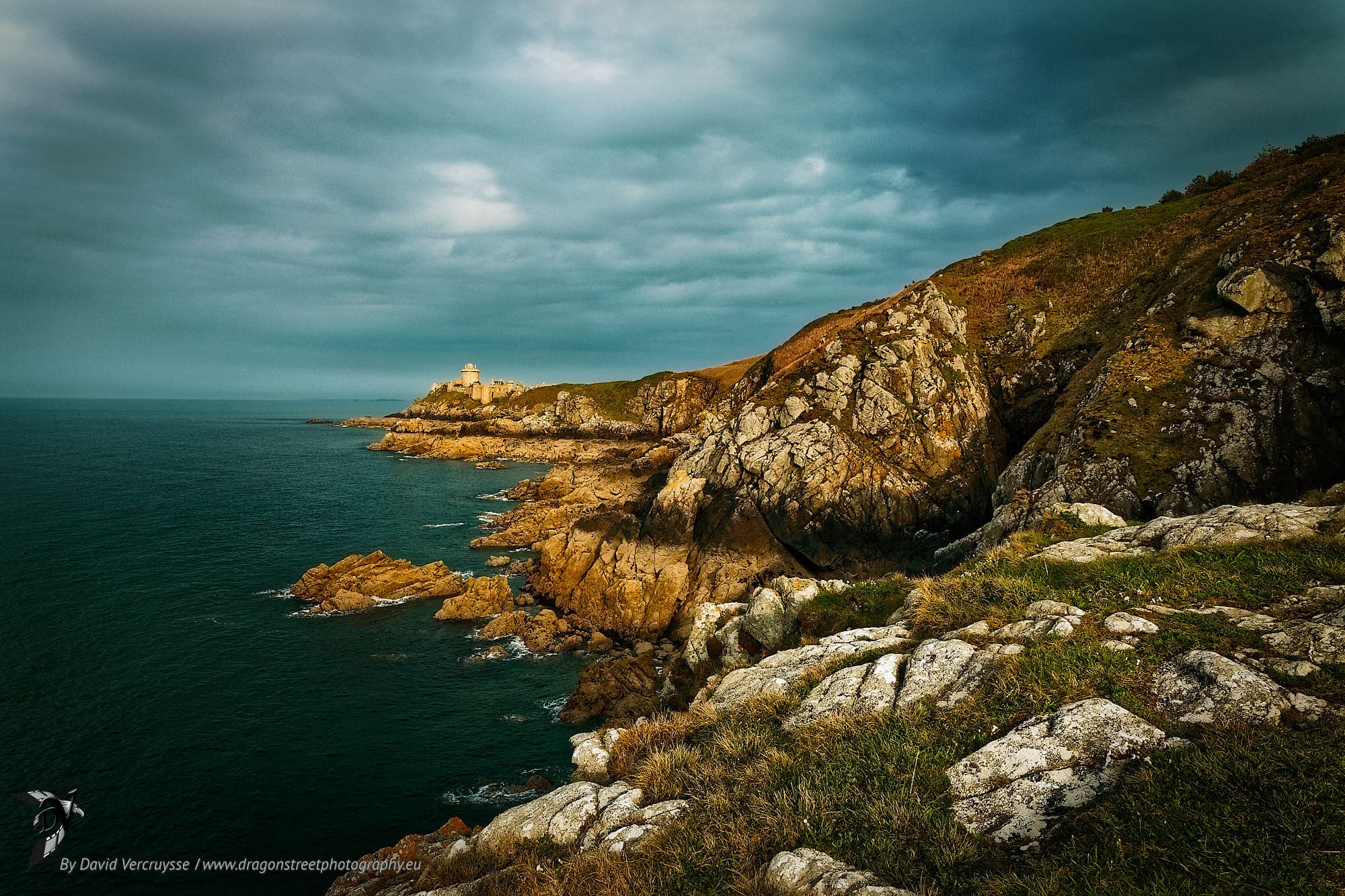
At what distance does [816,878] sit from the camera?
6355mm

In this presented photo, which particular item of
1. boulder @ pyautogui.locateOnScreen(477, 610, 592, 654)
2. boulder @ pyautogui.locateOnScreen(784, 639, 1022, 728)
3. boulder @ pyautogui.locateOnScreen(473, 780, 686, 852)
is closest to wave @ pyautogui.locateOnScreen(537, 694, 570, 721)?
boulder @ pyautogui.locateOnScreen(477, 610, 592, 654)

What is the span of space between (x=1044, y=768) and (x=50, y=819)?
29.6m

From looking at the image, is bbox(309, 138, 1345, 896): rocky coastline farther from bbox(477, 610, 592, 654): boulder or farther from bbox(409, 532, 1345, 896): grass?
bbox(477, 610, 592, 654): boulder

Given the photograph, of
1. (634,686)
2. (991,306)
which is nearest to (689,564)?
(634,686)

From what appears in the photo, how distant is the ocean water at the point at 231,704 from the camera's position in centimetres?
1955

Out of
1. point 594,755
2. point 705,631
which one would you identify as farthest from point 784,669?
point 705,631

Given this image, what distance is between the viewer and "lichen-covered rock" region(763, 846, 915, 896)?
597 centimetres

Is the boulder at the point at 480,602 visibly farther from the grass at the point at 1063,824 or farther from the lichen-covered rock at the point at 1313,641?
the lichen-covered rock at the point at 1313,641

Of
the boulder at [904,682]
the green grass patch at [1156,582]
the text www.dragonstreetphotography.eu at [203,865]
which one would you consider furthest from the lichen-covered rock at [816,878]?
the text www.dragonstreetphotography.eu at [203,865]

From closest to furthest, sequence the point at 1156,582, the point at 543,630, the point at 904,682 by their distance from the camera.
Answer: the point at 904,682 < the point at 1156,582 < the point at 543,630

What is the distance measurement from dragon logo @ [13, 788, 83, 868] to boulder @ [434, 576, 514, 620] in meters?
19.1

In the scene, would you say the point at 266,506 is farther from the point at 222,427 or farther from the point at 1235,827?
the point at 222,427

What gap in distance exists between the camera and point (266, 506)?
221ft

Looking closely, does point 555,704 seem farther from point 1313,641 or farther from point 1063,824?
Answer: point 1313,641
